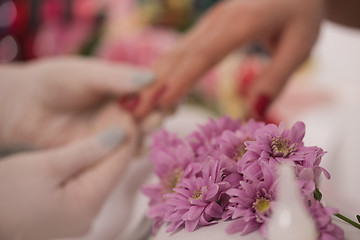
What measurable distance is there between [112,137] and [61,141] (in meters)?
0.11

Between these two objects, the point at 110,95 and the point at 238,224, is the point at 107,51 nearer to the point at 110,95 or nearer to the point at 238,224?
the point at 110,95

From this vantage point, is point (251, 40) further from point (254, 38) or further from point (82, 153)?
point (82, 153)

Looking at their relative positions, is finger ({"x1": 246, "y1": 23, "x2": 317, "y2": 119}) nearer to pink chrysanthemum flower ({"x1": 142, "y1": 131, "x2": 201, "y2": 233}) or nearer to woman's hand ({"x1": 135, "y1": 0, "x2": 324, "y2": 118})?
woman's hand ({"x1": 135, "y1": 0, "x2": 324, "y2": 118})

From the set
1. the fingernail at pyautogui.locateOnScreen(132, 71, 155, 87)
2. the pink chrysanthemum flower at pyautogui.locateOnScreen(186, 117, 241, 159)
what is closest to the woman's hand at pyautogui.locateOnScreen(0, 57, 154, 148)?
the fingernail at pyautogui.locateOnScreen(132, 71, 155, 87)

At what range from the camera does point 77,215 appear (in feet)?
1.80

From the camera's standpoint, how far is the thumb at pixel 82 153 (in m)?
0.55

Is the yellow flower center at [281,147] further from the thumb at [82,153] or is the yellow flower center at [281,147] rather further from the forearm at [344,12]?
the forearm at [344,12]

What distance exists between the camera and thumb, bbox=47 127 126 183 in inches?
21.7

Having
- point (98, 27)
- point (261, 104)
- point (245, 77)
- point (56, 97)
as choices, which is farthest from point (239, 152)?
point (98, 27)

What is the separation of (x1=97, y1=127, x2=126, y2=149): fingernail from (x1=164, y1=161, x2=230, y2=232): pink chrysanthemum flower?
251mm

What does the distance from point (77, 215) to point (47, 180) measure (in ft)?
0.19

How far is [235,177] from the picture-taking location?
349 millimetres

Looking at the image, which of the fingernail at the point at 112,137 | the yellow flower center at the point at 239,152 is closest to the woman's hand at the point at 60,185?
the fingernail at the point at 112,137

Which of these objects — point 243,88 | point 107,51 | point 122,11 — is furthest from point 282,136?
point 122,11
